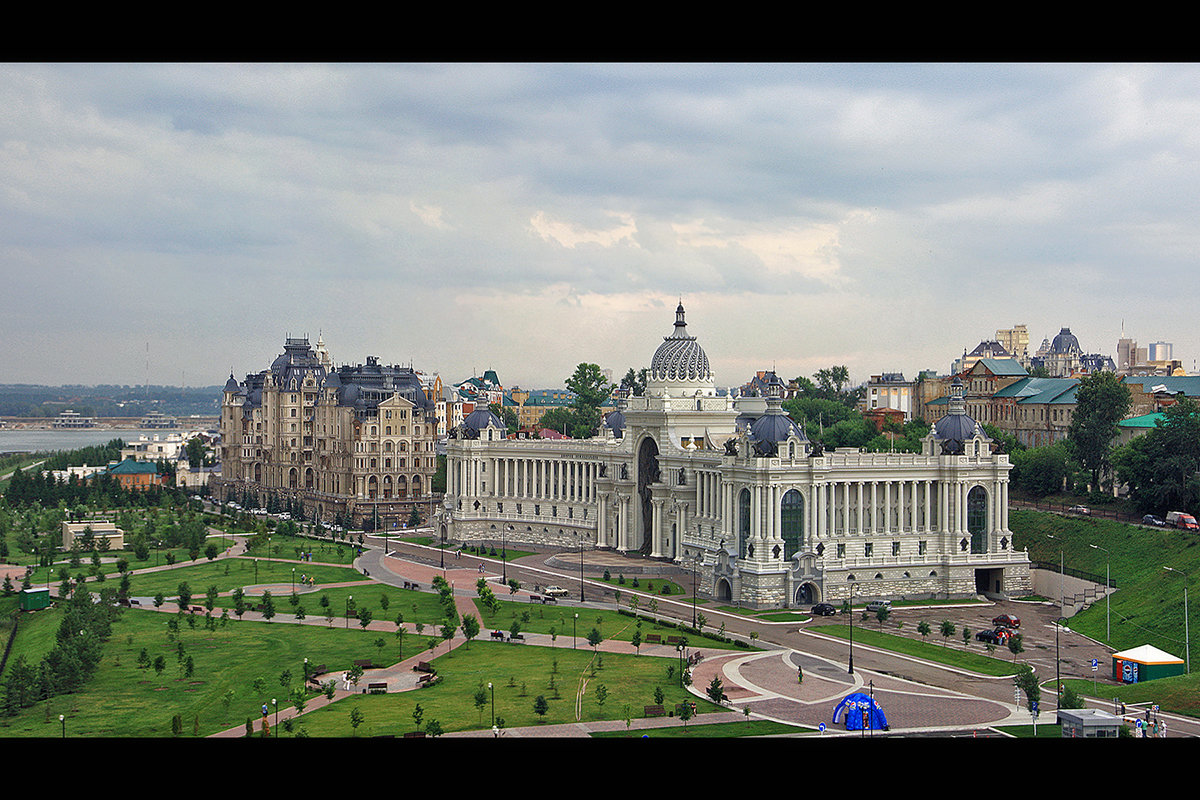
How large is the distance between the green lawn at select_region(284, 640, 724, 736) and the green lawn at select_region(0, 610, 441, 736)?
4573 mm

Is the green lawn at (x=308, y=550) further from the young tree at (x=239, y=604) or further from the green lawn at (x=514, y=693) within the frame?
the green lawn at (x=514, y=693)

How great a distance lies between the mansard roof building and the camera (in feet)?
479

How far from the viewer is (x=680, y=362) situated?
370 feet

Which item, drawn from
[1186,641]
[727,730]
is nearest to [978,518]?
→ [1186,641]

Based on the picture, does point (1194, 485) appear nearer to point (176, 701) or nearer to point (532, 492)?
point (532, 492)

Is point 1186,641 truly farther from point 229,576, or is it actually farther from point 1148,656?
point 229,576

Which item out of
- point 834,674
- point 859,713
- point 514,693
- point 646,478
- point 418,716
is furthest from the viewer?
point 646,478

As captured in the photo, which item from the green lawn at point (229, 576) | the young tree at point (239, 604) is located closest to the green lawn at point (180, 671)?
the young tree at point (239, 604)

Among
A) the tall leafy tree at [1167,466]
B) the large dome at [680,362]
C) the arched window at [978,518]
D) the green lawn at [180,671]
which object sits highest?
the large dome at [680,362]

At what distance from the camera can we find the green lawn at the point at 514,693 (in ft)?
177

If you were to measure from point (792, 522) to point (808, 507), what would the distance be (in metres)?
1.60

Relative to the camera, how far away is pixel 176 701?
5931 centimetres

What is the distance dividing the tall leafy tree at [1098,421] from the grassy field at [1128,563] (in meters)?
11.5
